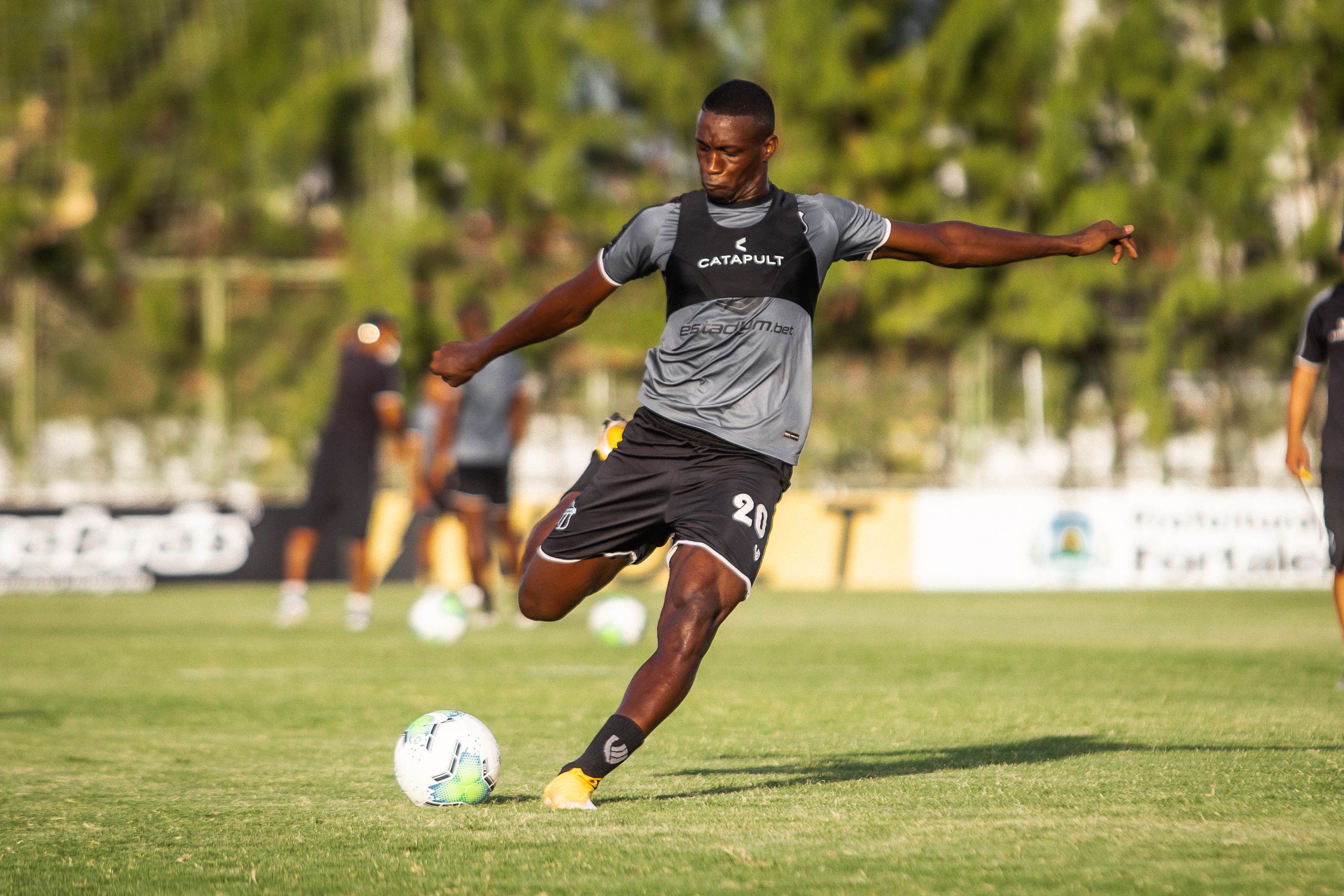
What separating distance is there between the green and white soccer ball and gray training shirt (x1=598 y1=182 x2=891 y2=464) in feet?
4.09

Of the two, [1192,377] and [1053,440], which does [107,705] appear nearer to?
[1053,440]

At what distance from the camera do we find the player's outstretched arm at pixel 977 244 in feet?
17.9

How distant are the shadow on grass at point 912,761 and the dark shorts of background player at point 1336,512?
207 cm

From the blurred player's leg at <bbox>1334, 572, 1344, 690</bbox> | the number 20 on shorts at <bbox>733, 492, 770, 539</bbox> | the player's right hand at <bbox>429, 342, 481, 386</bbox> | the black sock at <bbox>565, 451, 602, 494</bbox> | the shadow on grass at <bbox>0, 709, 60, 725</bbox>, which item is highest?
the player's right hand at <bbox>429, 342, 481, 386</bbox>

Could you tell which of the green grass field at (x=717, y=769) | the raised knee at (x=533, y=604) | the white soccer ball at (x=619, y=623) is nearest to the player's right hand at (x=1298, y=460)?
the green grass field at (x=717, y=769)

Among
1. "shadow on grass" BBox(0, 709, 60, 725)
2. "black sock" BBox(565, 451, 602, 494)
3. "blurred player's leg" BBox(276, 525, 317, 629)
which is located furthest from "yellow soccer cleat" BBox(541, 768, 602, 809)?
"blurred player's leg" BBox(276, 525, 317, 629)

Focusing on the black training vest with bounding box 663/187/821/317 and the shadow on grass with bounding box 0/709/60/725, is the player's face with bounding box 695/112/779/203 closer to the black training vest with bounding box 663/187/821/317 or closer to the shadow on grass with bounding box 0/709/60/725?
the black training vest with bounding box 663/187/821/317

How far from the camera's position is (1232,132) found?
73.9 ft

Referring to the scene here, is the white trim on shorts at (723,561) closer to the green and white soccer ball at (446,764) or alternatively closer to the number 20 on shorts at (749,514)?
the number 20 on shorts at (749,514)

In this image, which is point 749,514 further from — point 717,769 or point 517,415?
point 517,415

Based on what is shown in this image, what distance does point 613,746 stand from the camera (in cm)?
495

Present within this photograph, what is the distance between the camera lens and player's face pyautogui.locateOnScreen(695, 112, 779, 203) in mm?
5164

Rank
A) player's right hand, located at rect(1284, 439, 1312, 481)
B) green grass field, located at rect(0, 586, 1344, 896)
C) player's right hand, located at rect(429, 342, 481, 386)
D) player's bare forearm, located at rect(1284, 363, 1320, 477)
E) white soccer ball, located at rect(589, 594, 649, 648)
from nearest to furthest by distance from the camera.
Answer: green grass field, located at rect(0, 586, 1344, 896)
player's right hand, located at rect(429, 342, 481, 386)
player's right hand, located at rect(1284, 439, 1312, 481)
player's bare forearm, located at rect(1284, 363, 1320, 477)
white soccer ball, located at rect(589, 594, 649, 648)

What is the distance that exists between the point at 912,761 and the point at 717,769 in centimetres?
75
